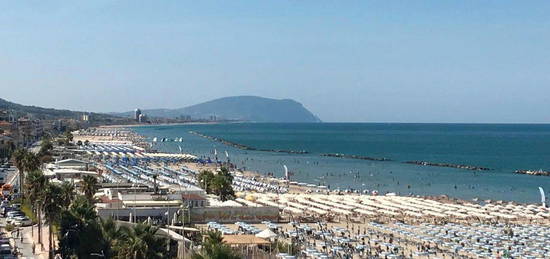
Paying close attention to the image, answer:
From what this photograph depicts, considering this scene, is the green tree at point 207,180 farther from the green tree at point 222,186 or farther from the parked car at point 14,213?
the parked car at point 14,213

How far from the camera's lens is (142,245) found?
21953mm

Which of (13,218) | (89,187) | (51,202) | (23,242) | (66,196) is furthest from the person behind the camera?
(89,187)

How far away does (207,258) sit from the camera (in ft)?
61.9

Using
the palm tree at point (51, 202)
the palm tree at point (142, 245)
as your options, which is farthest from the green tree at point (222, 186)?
the palm tree at point (142, 245)

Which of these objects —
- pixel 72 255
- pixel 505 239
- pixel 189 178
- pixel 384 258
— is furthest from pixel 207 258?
pixel 189 178

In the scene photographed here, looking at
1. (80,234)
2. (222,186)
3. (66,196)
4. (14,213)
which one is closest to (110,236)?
(80,234)

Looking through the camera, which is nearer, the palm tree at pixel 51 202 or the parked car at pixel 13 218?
the palm tree at pixel 51 202

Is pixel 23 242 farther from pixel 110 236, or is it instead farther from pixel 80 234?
pixel 110 236

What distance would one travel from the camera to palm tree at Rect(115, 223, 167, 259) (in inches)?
861

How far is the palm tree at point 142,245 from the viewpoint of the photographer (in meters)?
21.9

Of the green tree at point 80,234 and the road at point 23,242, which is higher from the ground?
the green tree at point 80,234

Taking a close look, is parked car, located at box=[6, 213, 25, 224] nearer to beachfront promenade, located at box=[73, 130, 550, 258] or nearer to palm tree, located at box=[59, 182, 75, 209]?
palm tree, located at box=[59, 182, 75, 209]

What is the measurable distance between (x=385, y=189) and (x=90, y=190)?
43355 millimetres

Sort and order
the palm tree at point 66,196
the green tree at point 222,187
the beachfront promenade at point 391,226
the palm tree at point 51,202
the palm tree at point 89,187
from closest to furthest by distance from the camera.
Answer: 1. the palm tree at point 51,202
2. the palm tree at point 66,196
3. the beachfront promenade at point 391,226
4. the palm tree at point 89,187
5. the green tree at point 222,187
